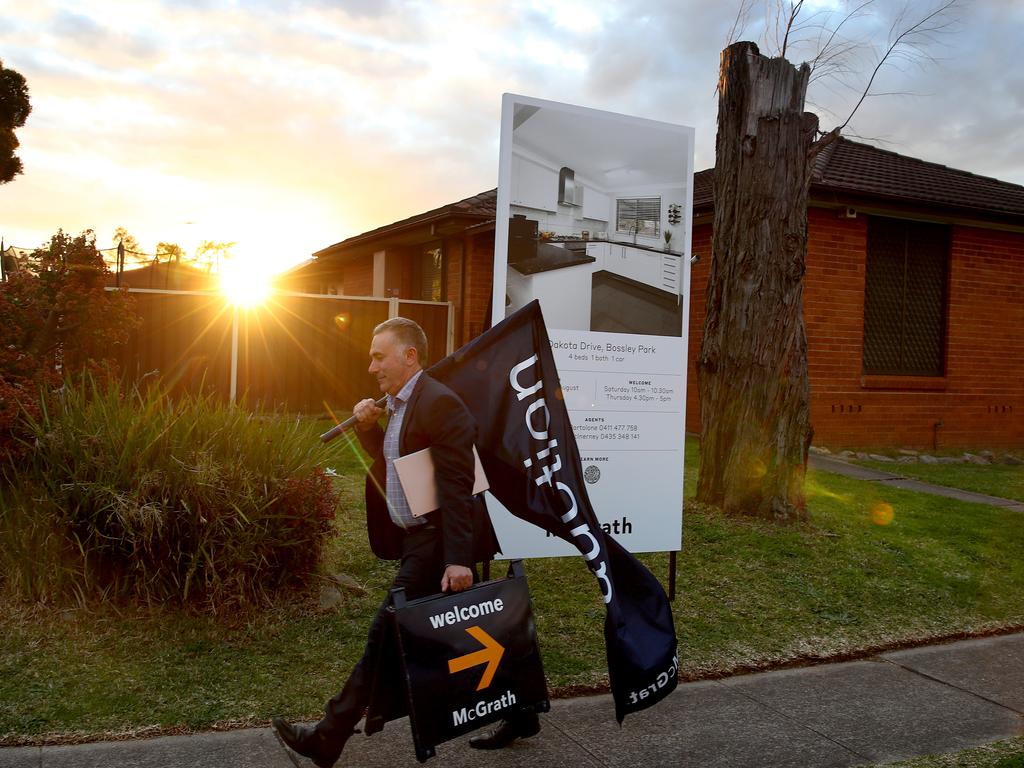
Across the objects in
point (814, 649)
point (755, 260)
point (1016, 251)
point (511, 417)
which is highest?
point (1016, 251)

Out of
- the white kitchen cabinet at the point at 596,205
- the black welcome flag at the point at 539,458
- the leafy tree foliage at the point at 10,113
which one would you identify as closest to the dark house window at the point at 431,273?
the leafy tree foliage at the point at 10,113

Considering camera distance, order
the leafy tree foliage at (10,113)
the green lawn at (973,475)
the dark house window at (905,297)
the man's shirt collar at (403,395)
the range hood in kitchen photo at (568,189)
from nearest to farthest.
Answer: the man's shirt collar at (403,395) < the range hood in kitchen photo at (568,189) < the green lawn at (973,475) < the dark house window at (905,297) < the leafy tree foliage at (10,113)

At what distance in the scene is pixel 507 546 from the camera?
18.3ft

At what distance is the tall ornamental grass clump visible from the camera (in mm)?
4973

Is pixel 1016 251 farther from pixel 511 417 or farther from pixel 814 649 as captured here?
pixel 511 417

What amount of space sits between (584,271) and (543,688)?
2.69 meters

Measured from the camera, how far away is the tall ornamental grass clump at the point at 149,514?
4973 millimetres

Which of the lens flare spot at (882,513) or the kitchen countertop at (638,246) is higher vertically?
the kitchen countertop at (638,246)

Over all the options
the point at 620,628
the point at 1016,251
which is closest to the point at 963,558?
the point at 620,628

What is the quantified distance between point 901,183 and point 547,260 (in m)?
12.0

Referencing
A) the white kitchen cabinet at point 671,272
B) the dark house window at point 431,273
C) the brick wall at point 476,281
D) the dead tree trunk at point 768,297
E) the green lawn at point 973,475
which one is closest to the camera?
the white kitchen cabinet at point 671,272

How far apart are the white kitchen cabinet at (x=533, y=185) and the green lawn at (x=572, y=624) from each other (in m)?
2.58

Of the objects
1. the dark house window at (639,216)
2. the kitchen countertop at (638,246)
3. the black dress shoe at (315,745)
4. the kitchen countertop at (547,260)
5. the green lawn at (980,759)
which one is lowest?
the green lawn at (980,759)

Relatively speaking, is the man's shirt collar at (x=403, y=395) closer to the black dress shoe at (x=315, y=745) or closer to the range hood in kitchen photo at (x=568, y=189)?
the black dress shoe at (x=315, y=745)
